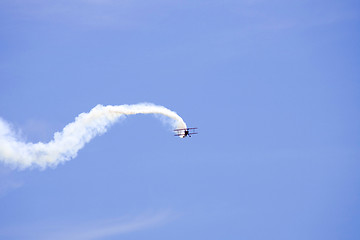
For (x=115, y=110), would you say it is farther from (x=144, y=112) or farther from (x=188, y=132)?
(x=188, y=132)

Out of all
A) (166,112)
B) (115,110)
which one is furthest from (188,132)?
(115,110)

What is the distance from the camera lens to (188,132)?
5389 inches

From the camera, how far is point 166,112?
440 ft

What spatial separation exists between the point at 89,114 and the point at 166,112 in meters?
15.4

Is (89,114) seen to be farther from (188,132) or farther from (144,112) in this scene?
(188,132)

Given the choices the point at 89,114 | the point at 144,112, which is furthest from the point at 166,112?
the point at 89,114

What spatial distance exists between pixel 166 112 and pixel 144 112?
4303mm

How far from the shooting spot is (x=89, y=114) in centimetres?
13600

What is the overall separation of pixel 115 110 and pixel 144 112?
241 inches

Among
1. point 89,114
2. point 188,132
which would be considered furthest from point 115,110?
point 188,132

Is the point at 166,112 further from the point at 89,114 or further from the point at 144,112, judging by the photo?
the point at 89,114

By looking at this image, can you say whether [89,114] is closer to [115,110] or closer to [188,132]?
[115,110]

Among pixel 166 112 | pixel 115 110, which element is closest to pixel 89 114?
pixel 115 110

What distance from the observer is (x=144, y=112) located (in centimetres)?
13350
